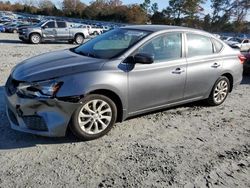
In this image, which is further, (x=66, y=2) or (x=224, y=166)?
(x=66, y=2)

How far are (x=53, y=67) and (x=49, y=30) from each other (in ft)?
58.3

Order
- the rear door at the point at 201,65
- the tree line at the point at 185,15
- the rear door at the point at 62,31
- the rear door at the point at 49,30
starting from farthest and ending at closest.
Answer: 1. the tree line at the point at 185,15
2. the rear door at the point at 62,31
3. the rear door at the point at 49,30
4. the rear door at the point at 201,65

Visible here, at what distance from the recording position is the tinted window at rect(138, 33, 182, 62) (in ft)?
16.1

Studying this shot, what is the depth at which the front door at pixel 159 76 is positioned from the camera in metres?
4.69

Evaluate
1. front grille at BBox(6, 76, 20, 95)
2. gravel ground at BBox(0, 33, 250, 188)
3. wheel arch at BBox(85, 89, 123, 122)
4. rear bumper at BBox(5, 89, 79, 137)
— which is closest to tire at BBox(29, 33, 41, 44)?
gravel ground at BBox(0, 33, 250, 188)

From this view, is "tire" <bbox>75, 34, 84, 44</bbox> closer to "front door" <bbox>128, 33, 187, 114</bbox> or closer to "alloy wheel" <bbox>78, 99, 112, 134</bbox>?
"front door" <bbox>128, 33, 187, 114</bbox>

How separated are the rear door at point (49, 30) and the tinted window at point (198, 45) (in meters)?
16.8

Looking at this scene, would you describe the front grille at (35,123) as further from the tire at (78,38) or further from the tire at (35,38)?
the tire at (78,38)

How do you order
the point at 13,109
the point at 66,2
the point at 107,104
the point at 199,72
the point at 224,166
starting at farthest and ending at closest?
1. the point at 66,2
2. the point at 199,72
3. the point at 107,104
4. the point at 13,109
5. the point at 224,166

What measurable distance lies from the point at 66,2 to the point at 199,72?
4242 inches

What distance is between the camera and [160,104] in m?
5.13

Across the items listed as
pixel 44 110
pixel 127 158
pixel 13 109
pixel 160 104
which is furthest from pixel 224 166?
pixel 13 109

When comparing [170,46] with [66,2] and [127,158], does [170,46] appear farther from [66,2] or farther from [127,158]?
[66,2]

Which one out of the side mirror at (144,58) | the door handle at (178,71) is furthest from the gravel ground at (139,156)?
the side mirror at (144,58)
